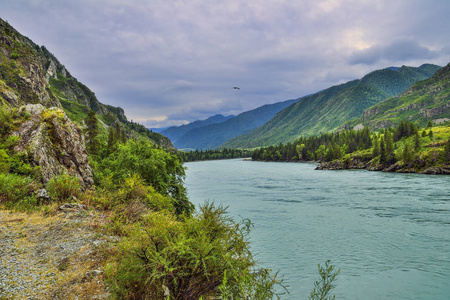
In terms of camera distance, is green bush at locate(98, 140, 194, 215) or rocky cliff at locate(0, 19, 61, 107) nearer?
green bush at locate(98, 140, 194, 215)

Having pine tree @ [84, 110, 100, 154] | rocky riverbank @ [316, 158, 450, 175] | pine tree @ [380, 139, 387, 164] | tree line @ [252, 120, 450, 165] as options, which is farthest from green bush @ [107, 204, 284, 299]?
pine tree @ [380, 139, 387, 164]

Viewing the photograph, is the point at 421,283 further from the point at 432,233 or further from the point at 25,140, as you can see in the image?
the point at 25,140

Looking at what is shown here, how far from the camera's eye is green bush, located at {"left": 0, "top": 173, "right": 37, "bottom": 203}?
540 inches

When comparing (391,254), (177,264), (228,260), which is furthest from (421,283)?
(177,264)

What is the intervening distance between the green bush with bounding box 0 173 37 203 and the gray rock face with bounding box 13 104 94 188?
2687 millimetres

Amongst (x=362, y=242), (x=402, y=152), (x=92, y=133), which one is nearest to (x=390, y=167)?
(x=402, y=152)

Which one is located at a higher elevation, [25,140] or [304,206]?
[25,140]

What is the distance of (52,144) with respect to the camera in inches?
842

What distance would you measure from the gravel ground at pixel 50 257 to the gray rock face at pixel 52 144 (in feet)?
22.8

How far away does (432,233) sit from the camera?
2542 cm

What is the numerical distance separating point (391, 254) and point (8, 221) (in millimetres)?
27161

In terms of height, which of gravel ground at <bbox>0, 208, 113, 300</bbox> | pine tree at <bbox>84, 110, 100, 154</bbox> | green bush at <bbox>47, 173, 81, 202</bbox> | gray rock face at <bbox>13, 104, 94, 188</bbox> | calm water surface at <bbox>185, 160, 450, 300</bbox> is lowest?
calm water surface at <bbox>185, 160, 450, 300</bbox>

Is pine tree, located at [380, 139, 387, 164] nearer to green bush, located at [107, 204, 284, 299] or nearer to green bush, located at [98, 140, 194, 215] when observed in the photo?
green bush, located at [98, 140, 194, 215]

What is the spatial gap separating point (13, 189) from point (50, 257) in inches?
288
